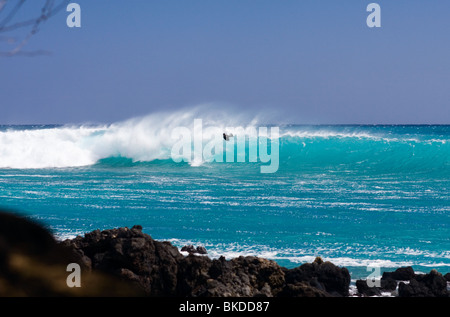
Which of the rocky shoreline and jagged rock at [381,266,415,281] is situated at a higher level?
the rocky shoreline

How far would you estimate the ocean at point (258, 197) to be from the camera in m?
10.3

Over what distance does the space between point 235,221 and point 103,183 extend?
945cm

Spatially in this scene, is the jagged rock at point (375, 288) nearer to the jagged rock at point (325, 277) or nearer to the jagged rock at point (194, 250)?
the jagged rock at point (325, 277)

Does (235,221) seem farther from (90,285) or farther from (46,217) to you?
(90,285)

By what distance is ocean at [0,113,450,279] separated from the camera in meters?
10.3

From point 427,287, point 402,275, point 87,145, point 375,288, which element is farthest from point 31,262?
point 87,145

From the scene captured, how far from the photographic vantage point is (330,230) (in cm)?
1158

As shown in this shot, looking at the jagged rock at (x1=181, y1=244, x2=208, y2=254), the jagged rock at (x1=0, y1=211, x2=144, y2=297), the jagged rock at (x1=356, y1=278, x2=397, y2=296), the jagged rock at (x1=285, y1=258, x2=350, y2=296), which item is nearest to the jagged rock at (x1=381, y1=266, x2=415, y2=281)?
the jagged rock at (x1=356, y1=278, x2=397, y2=296)

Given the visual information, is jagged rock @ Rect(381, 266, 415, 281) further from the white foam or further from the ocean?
the white foam

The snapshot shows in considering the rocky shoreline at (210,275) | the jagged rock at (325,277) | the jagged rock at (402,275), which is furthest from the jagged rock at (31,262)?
the jagged rock at (402,275)

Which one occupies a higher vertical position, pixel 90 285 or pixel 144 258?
pixel 90 285

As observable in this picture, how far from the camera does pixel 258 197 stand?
1652 cm

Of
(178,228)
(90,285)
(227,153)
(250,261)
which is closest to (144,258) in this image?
(250,261)

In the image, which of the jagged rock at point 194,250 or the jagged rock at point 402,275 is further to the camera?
the jagged rock at point 194,250
